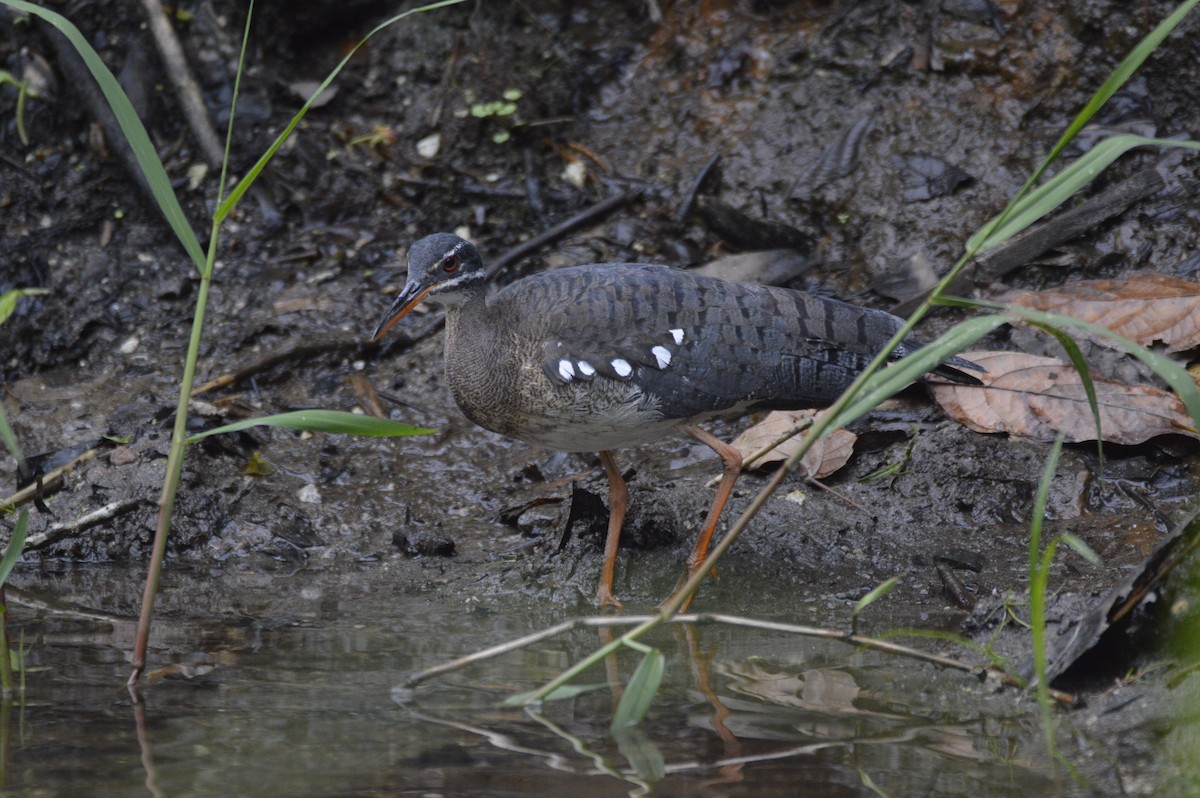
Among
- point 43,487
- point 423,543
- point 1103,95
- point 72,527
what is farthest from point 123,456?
point 1103,95

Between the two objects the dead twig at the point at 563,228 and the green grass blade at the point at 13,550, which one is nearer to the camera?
the green grass blade at the point at 13,550

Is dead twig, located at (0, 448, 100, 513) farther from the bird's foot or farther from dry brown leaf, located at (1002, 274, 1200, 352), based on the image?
dry brown leaf, located at (1002, 274, 1200, 352)

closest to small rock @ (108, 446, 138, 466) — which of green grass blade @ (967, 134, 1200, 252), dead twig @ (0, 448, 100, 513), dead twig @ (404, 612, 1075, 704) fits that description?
dead twig @ (0, 448, 100, 513)

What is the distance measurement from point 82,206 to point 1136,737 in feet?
20.4

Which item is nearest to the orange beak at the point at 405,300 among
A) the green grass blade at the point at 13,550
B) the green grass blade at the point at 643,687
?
the green grass blade at the point at 13,550

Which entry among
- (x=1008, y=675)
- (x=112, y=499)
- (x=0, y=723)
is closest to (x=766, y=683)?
(x=1008, y=675)

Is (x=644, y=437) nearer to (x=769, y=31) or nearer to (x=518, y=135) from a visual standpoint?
(x=518, y=135)

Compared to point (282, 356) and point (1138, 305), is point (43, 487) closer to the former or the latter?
point (282, 356)

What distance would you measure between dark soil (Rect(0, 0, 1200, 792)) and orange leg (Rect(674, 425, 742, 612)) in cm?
13

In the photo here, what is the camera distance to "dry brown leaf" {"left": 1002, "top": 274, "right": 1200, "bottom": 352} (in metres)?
5.43

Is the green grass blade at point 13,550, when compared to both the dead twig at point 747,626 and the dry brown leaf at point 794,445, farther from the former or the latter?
the dry brown leaf at point 794,445

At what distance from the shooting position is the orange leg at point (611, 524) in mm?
4984

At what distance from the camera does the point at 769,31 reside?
7453mm

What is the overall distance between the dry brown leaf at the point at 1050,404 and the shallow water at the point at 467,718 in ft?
5.69
